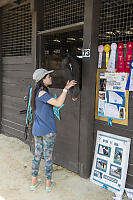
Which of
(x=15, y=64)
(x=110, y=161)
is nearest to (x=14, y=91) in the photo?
(x=15, y=64)

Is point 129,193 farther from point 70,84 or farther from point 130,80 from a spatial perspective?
point 70,84

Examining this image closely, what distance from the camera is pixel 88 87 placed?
112 inches

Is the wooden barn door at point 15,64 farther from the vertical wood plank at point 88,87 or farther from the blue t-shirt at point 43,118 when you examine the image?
the blue t-shirt at point 43,118

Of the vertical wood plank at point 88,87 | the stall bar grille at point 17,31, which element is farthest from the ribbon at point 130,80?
the stall bar grille at point 17,31

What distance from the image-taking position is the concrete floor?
8.34 ft

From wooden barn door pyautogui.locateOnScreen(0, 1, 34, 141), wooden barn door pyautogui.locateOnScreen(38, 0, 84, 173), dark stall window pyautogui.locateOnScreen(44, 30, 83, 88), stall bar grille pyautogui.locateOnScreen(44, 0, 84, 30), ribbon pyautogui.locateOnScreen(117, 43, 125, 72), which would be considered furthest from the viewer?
wooden barn door pyautogui.locateOnScreen(0, 1, 34, 141)

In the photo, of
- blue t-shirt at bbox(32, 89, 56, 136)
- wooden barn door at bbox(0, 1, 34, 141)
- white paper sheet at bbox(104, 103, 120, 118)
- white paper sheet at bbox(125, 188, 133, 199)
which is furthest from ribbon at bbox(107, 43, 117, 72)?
wooden barn door at bbox(0, 1, 34, 141)

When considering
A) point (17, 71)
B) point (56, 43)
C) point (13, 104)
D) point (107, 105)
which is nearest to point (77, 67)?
point (107, 105)

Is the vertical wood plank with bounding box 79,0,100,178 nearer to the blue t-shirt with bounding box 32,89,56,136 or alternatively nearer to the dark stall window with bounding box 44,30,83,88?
the blue t-shirt with bounding box 32,89,56,136

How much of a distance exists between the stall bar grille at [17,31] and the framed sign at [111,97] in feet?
7.00

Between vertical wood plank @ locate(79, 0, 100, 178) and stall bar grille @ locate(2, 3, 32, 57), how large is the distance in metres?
1.87

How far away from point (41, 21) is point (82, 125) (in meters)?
2.13

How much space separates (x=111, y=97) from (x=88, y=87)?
0.35 metres

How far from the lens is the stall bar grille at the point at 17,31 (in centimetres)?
445
